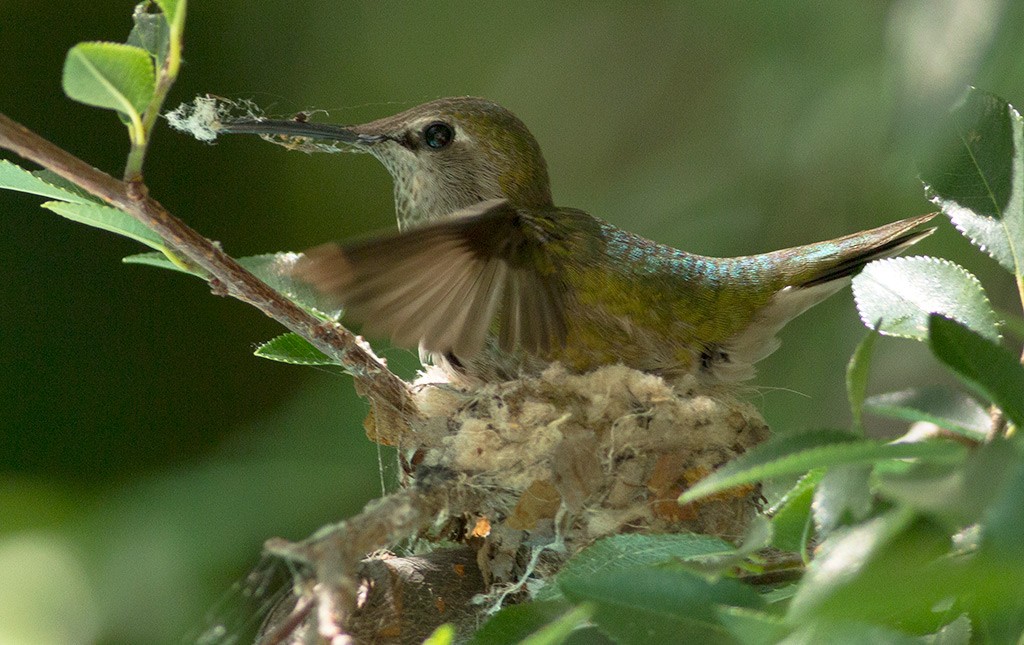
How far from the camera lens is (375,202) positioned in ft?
13.8

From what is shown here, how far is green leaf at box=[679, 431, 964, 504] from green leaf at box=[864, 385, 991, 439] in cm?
6

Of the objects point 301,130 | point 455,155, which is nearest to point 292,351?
point 301,130

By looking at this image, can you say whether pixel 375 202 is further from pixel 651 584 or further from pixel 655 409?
pixel 651 584

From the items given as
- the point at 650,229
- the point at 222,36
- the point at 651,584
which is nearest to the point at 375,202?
the point at 222,36

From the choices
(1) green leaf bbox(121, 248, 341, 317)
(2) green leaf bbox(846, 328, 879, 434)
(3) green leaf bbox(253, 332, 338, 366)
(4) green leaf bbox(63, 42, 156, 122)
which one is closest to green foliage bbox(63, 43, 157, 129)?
(4) green leaf bbox(63, 42, 156, 122)

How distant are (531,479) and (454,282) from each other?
1.17 ft

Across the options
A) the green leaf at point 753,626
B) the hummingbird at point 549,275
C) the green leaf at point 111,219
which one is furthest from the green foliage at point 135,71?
the green leaf at point 753,626

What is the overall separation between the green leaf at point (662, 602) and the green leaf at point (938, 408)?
214mm

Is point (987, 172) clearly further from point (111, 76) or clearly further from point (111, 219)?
point (111, 219)

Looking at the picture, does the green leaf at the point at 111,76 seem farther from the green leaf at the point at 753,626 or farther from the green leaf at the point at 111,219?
the green leaf at the point at 753,626

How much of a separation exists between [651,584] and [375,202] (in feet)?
10.9

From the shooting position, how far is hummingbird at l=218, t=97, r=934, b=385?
1.95m

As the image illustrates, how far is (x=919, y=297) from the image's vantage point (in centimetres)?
132

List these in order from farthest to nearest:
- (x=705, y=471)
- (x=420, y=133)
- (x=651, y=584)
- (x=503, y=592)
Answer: (x=420, y=133) < (x=705, y=471) < (x=503, y=592) < (x=651, y=584)
